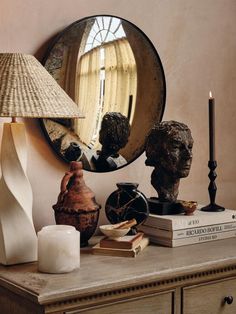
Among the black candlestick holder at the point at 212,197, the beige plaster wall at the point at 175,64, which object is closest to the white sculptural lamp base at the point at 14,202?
the beige plaster wall at the point at 175,64

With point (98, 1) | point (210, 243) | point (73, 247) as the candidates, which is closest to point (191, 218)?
point (210, 243)

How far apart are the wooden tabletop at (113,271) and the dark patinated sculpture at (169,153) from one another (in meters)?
0.23

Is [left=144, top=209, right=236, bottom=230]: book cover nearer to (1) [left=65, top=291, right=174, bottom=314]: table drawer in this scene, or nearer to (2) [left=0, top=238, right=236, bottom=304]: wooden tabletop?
(2) [left=0, top=238, right=236, bottom=304]: wooden tabletop

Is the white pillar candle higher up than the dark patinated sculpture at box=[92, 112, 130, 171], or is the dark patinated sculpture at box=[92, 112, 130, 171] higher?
the dark patinated sculpture at box=[92, 112, 130, 171]

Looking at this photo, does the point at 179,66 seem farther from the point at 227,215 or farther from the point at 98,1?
the point at 227,215

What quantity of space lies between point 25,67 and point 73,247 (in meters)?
0.48

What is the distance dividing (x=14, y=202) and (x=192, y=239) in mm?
582

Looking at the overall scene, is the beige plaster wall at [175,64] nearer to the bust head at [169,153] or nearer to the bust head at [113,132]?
the bust head at [113,132]

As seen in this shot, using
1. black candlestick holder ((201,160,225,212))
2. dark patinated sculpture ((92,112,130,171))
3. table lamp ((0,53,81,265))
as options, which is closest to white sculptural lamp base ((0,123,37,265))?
table lamp ((0,53,81,265))

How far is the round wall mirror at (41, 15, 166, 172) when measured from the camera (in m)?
1.93

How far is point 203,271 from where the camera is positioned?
1679 mm

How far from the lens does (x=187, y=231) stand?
1872 mm

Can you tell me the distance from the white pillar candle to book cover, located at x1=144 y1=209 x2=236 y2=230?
1.24ft

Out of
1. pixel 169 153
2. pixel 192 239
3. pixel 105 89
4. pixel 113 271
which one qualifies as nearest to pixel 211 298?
pixel 192 239
